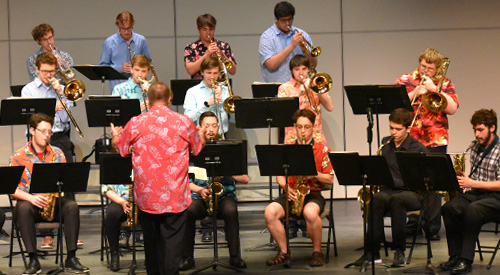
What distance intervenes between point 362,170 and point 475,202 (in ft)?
3.12

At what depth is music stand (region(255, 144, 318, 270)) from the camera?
18.4 feet

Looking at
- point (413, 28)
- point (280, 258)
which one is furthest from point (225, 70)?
point (413, 28)

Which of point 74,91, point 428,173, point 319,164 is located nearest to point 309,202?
point 319,164

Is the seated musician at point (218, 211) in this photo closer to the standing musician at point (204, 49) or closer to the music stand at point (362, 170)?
the music stand at point (362, 170)

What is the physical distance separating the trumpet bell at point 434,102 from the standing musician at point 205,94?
1873 millimetres

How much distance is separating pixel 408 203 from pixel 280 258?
43.8 inches

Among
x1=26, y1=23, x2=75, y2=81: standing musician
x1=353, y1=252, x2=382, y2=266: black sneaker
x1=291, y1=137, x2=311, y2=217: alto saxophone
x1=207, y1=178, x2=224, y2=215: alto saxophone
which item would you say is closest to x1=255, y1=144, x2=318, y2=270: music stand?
x1=291, y1=137, x2=311, y2=217: alto saxophone

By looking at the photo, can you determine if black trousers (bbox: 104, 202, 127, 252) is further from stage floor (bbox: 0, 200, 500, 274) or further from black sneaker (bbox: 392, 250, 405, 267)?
black sneaker (bbox: 392, 250, 405, 267)

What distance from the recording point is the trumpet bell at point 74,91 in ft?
23.4

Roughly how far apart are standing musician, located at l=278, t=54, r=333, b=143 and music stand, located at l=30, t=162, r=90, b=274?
2.04 m

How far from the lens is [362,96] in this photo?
6074 millimetres

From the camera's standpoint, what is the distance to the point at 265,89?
282 inches

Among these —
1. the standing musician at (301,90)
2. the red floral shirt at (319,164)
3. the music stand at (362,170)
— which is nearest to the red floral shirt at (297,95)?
the standing musician at (301,90)

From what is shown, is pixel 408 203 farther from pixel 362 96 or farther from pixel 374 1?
pixel 374 1
